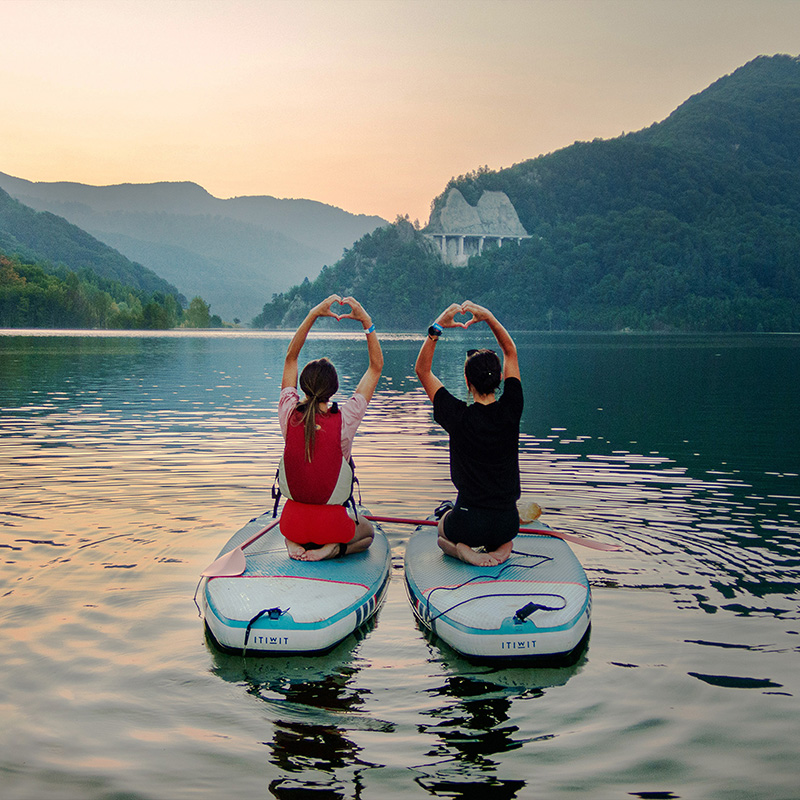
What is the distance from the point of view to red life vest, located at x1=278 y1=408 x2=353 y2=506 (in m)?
6.65

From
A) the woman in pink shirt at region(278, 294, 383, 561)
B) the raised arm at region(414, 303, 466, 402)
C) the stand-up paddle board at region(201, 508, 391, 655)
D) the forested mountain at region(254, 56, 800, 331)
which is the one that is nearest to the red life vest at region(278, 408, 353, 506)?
the woman in pink shirt at region(278, 294, 383, 561)

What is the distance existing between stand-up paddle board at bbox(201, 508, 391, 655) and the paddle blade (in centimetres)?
1

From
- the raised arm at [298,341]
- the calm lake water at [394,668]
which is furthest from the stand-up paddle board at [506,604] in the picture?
the raised arm at [298,341]

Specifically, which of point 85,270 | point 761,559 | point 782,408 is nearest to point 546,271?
point 85,270

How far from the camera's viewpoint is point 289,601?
6020 mm

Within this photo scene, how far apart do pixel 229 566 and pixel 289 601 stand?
2.94 ft

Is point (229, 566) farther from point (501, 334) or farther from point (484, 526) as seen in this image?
point (501, 334)

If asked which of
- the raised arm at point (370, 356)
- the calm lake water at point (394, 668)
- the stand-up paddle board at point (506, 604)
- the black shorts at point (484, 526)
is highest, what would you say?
the raised arm at point (370, 356)

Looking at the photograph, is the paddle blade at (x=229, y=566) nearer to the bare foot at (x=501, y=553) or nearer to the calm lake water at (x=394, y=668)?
the calm lake water at (x=394, y=668)

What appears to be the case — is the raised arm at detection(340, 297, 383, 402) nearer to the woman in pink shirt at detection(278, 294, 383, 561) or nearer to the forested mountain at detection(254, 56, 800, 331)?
the woman in pink shirt at detection(278, 294, 383, 561)

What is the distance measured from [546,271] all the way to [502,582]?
182254 millimetres

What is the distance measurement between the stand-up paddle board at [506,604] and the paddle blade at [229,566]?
4.76 feet

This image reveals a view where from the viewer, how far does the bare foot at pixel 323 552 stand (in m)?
6.93

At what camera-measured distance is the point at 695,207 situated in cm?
19488
